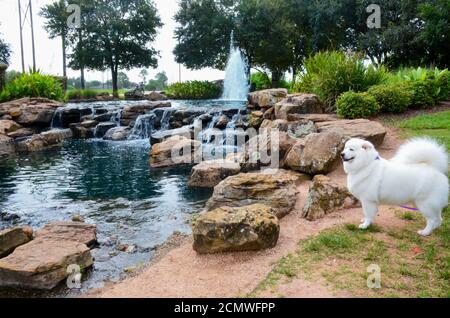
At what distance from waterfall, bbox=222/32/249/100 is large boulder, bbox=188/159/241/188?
80.7 feet

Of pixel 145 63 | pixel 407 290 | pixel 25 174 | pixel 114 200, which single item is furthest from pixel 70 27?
pixel 407 290

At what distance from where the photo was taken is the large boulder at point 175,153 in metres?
11.9

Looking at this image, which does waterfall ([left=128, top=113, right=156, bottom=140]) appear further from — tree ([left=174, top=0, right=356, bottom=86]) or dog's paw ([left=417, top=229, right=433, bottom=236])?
tree ([left=174, top=0, right=356, bottom=86])

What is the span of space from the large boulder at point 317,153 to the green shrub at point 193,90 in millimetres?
25357

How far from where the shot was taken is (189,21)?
37.2 m

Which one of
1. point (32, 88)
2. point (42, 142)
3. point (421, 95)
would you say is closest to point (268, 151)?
point (421, 95)

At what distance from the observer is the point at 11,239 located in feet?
18.8

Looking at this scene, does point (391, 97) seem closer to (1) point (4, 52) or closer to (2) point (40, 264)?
(2) point (40, 264)

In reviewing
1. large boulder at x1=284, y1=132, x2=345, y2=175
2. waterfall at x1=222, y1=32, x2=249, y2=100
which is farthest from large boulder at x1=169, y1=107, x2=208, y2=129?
waterfall at x1=222, y1=32, x2=249, y2=100

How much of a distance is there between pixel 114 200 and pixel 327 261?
567 cm

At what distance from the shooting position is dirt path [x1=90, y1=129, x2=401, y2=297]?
12.8 ft

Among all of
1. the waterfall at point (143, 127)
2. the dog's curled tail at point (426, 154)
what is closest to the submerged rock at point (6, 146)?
the waterfall at point (143, 127)

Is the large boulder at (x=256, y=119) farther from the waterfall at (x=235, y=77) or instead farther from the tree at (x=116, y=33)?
the tree at (x=116, y=33)

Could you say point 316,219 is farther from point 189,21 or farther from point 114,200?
point 189,21
